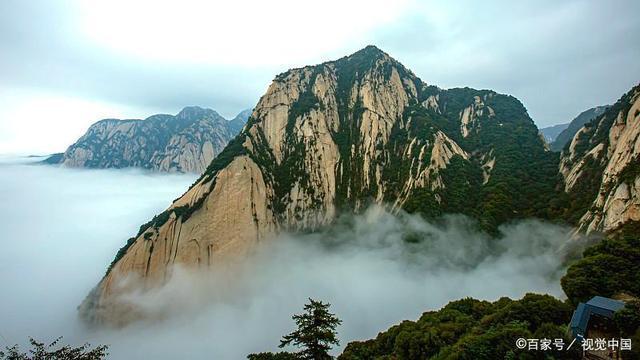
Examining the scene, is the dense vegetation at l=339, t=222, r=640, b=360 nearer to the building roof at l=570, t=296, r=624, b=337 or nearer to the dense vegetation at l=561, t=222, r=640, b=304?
the dense vegetation at l=561, t=222, r=640, b=304

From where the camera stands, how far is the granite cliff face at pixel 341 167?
96250mm

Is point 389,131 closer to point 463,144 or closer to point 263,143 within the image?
point 463,144

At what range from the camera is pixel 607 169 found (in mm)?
66250

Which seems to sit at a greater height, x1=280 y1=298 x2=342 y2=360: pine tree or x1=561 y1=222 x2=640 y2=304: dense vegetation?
x1=561 y1=222 x2=640 y2=304: dense vegetation

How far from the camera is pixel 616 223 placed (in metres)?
53.0

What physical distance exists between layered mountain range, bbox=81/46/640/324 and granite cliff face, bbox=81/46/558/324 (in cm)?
43

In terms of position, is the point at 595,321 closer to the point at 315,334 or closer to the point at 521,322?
the point at 521,322

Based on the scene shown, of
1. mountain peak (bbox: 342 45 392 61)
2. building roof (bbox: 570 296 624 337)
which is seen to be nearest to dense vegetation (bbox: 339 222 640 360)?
building roof (bbox: 570 296 624 337)

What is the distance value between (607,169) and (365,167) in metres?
74.8

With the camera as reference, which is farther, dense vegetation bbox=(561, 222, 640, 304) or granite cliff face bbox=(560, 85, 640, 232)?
granite cliff face bbox=(560, 85, 640, 232)

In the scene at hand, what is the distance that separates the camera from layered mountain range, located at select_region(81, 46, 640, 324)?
8888 centimetres

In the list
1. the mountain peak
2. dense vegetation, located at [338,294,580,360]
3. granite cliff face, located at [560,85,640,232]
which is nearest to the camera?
dense vegetation, located at [338,294,580,360]

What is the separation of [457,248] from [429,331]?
58.4 m

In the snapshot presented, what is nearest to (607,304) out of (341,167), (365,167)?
(365,167)
